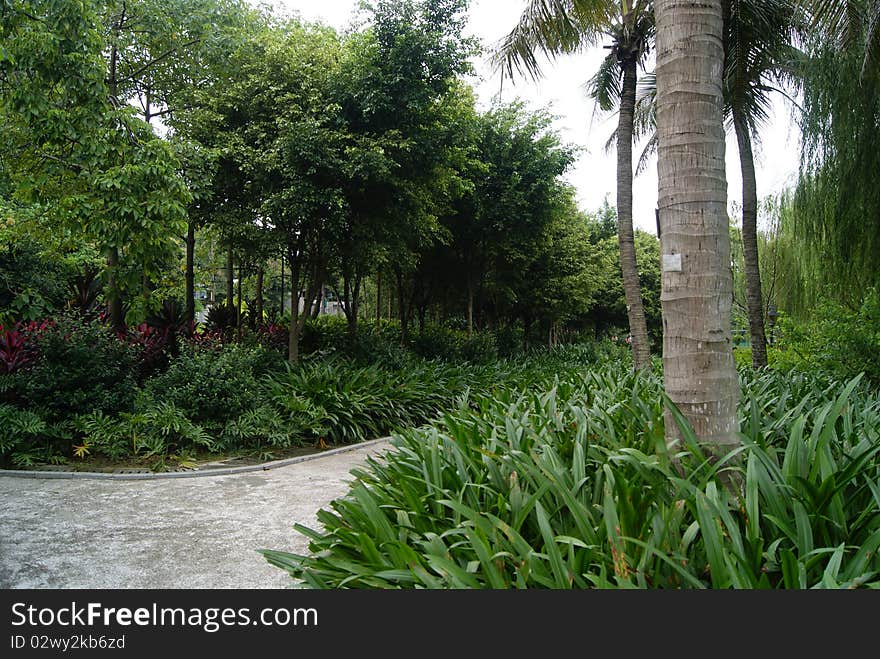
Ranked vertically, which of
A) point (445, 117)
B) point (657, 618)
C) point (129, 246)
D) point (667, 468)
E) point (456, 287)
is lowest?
point (657, 618)

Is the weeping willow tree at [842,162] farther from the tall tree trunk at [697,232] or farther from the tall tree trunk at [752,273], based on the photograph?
the tall tree trunk at [697,232]

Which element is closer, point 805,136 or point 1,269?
point 1,269

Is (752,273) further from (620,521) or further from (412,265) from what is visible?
(620,521)

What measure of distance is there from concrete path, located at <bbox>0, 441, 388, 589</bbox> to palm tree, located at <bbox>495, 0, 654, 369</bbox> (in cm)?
529

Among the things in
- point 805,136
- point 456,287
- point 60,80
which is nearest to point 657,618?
point 60,80

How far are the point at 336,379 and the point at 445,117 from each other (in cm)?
487

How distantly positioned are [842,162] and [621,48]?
361 cm

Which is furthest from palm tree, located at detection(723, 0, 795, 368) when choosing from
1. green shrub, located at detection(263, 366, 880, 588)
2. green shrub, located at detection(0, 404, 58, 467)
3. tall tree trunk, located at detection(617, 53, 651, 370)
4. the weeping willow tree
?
green shrub, located at detection(0, 404, 58, 467)

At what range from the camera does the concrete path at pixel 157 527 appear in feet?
10.9

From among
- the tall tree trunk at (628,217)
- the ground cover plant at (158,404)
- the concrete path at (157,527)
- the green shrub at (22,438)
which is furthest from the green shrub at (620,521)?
the tall tree trunk at (628,217)

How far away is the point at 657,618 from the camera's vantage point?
183cm

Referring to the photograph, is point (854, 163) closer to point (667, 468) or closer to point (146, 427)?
point (667, 468)

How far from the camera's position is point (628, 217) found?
29.5 feet

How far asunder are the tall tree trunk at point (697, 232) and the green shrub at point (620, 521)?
167 mm
